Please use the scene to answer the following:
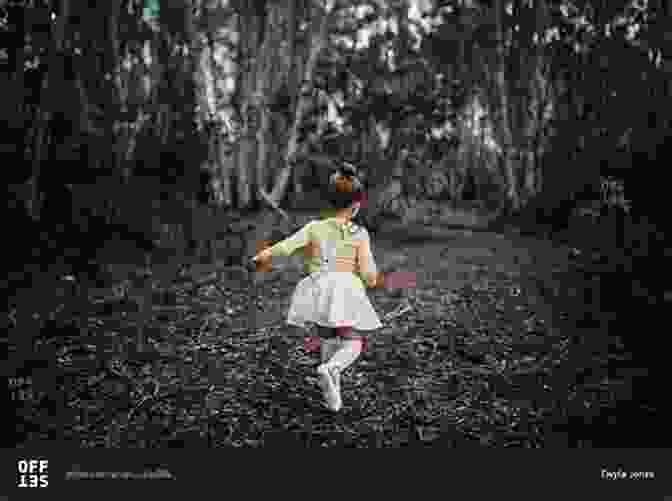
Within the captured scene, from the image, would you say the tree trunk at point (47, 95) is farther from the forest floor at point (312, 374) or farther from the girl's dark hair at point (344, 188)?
the girl's dark hair at point (344, 188)

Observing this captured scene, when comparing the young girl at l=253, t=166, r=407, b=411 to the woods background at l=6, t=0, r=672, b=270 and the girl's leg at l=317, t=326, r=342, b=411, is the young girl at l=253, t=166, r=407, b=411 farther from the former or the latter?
the woods background at l=6, t=0, r=672, b=270

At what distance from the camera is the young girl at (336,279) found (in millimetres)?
2691

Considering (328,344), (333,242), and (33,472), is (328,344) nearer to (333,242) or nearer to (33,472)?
(333,242)

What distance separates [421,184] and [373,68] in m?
2.40

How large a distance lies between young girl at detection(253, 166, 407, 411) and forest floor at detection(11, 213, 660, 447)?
45 cm

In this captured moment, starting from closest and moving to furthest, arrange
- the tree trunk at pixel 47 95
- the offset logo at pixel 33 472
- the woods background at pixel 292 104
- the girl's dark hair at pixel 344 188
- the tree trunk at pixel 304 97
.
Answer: the offset logo at pixel 33 472 → the girl's dark hair at pixel 344 188 → the tree trunk at pixel 47 95 → the woods background at pixel 292 104 → the tree trunk at pixel 304 97

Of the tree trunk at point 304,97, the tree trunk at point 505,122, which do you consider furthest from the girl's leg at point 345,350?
the tree trunk at point 505,122

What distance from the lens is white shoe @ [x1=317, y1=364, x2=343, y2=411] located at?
2748 mm

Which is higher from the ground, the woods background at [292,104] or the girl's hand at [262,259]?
the woods background at [292,104]

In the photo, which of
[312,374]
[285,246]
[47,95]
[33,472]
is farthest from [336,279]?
[47,95]

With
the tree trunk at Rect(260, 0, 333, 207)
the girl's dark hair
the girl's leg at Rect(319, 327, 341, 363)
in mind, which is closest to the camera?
the girl's dark hair

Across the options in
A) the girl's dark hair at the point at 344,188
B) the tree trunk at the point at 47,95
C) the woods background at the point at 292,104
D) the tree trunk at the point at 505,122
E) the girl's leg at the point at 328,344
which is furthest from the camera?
the tree trunk at the point at 505,122

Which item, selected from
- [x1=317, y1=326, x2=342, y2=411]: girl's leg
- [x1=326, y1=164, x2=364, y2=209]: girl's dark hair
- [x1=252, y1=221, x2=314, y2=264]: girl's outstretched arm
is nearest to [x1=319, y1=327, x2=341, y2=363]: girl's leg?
[x1=317, y1=326, x2=342, y2=411]: girl's leg

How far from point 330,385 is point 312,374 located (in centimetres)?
80
